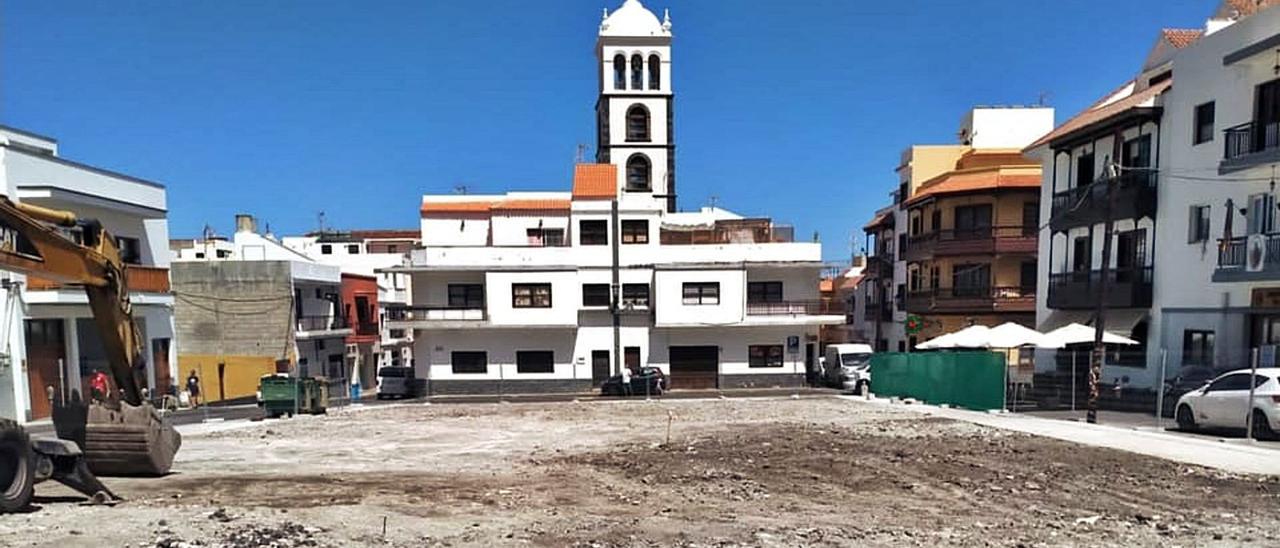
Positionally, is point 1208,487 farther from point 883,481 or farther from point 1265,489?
point 883,481

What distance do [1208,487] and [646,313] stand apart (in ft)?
91.3

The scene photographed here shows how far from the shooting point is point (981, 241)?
3481 cm

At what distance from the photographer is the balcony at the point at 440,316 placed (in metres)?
35.3

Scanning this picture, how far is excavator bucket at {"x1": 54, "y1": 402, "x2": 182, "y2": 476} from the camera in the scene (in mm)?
10195

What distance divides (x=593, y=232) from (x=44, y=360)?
23.1 meters

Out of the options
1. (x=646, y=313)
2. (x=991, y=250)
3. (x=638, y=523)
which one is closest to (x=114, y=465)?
(x=638, y=523)

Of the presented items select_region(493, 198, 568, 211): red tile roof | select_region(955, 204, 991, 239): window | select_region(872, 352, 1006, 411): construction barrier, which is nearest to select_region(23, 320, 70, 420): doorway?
select_region(493, 198, 568, 211): red tile roof

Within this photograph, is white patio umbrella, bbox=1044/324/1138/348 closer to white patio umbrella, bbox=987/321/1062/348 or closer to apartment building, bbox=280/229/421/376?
white patio umbrella, bbox=987/321/1062/348

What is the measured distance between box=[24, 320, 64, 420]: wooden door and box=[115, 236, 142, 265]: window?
347 centimetres

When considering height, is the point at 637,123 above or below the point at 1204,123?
above

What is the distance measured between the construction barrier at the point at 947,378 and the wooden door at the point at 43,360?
28859 millimetres

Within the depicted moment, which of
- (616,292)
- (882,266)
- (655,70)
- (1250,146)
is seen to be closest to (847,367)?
(616,292)

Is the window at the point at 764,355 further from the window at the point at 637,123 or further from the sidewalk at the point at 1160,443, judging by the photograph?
the window at the point at 637,123

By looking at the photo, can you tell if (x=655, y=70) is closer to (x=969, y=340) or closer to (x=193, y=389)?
(x=969, y=340)
